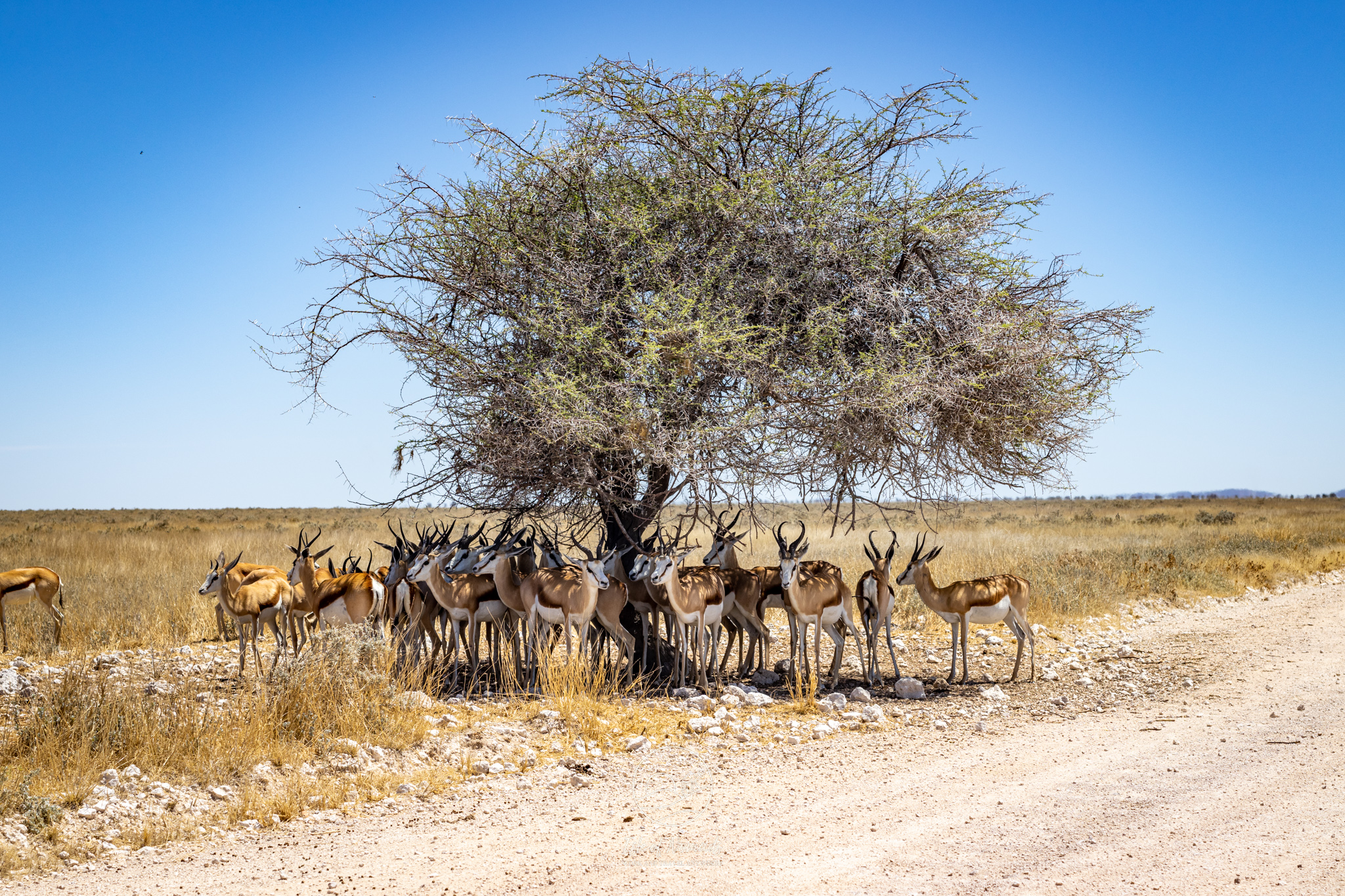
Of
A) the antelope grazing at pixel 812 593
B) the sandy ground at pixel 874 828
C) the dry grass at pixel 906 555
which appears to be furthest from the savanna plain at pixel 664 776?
the dry grass at pixel 906 555

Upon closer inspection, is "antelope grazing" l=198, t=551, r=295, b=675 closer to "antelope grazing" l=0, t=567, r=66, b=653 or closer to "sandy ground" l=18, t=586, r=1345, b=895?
"antelope grazing" l=0, t=567, r=66, b=653

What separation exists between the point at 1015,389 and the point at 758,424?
3.39 metres

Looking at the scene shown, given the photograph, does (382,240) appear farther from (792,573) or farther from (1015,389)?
(1015,389)

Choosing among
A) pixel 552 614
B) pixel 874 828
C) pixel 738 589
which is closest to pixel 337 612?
pixel 552 614

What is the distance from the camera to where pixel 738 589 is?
11.6 meters

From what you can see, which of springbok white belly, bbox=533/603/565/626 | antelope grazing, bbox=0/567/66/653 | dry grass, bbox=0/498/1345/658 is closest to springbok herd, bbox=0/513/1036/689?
springbok white belly, bbox=533/603/565/626

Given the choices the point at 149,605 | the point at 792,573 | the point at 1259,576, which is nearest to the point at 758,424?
the point at 792,573

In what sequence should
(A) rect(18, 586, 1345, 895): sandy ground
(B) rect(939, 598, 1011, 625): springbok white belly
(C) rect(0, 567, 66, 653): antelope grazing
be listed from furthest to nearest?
(C) rect(0, 567, 66, 653): antelope grazing → (B) rect(939, 598, 1011, 625): springbok white belly → (A) rect(18, 586, 1345, 895): sandy ground

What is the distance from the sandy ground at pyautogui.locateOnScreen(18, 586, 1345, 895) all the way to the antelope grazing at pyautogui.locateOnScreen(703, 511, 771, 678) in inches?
110

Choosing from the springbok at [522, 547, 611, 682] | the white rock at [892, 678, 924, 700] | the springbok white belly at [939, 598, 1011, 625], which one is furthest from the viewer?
the springbok white belly at [939, 598, 1011, 625]

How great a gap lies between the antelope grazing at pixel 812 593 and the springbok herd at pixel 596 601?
19mm

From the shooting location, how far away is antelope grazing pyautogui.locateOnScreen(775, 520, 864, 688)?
10.7m

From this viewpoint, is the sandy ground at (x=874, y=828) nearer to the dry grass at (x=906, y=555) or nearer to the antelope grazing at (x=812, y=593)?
the antelope grazing at (x=812, y=593)

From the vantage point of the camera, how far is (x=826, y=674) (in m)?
12.4
